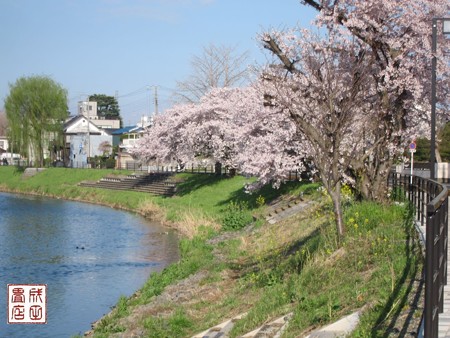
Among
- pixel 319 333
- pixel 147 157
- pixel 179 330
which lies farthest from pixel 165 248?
pixel 147 157

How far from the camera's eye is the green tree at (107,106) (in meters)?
158

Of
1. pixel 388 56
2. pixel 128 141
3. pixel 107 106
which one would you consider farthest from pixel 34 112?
pixel 107 106

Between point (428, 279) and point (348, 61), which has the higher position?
point (348, 61)

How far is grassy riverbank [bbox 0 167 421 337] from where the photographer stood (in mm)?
10711

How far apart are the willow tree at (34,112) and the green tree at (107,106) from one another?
8168 cm

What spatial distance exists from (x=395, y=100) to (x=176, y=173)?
3404 cm

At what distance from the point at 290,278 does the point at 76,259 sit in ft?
47.3

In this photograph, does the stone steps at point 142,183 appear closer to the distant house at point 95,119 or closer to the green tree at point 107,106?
the distant house at point 95,119

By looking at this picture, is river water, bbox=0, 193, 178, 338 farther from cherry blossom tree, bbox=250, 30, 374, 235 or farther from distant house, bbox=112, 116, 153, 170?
distant house, bbox=112, 116, 153, 170

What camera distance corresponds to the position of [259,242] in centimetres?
2308

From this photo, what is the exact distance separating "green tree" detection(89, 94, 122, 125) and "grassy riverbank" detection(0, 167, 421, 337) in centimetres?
13217

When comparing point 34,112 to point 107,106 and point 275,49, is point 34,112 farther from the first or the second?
point 107,106

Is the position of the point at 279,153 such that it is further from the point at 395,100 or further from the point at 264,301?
the point at 264,301

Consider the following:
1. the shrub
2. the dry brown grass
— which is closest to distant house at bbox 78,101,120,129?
the dry brown grass
